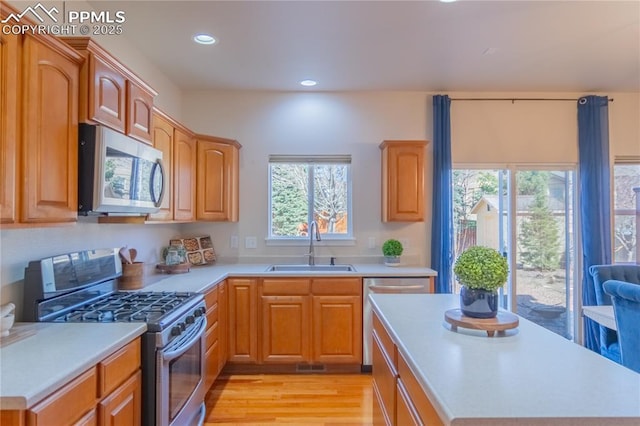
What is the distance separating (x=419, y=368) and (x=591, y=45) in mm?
3096

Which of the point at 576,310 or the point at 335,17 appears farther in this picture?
the point at 576,310

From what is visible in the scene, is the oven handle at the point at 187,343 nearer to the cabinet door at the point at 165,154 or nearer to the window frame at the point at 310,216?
the cabinet door at the point at 165,154

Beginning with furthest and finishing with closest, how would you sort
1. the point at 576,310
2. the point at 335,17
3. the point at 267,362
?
1. the point at 576,310
2. the point at 267,362
3. the point at 335,17

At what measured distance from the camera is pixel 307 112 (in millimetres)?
3971

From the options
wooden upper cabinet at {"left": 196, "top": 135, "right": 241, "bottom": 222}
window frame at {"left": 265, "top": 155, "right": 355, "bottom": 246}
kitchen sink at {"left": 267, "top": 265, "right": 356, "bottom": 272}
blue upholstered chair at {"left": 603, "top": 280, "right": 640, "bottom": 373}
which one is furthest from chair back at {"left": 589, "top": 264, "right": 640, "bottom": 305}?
wooden upper cabinet at {"left": 196, "top": 135, "right": 241, "bottom": 222}

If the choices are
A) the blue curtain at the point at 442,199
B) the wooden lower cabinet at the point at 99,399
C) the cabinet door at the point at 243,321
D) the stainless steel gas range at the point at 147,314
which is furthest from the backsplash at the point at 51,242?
the blue curtain at the point at 442,199

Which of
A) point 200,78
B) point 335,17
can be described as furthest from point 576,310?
point 200,78

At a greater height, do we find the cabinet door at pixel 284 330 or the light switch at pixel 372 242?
the light switch at pixel 372 242

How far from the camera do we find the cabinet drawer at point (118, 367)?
4.72 feet

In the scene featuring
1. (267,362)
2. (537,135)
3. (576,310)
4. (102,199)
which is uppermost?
(537,135)

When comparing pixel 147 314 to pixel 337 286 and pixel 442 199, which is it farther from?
pixel 442 199

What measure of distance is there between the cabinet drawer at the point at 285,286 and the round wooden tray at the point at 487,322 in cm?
182

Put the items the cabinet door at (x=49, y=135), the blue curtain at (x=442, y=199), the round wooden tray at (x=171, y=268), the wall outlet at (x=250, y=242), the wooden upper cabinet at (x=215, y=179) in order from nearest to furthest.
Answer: the cabinet door at (x=49, y=135) → the round wooden tray at (x=171, y=268) → the wooden upper cabinet at (x=215, y=179) → the blue curtain at (x=442, y=199) → the wall outlet at (x=250, y=242)

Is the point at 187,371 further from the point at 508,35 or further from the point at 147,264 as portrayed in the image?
A: the point at 508,35
